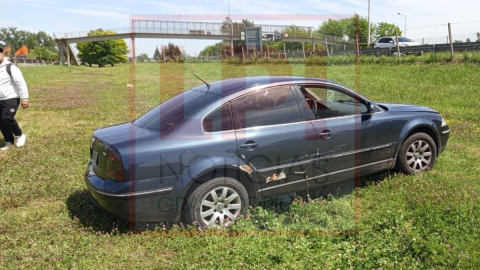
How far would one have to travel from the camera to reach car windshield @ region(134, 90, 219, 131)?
4.17 meters

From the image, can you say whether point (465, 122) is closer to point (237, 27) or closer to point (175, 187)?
point (175, 187)

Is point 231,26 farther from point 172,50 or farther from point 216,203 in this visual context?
point 216,203

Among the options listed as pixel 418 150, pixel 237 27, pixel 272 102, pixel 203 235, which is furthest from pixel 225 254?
pixel 237 27

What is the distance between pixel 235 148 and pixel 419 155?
3.12m

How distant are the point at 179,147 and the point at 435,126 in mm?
3967

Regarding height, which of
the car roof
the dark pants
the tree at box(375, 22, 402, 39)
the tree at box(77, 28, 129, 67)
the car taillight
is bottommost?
the car taillight

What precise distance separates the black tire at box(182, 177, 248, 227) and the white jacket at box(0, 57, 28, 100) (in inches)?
195

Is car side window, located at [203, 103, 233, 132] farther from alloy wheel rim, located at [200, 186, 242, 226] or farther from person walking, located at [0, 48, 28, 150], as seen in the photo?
person walking, located at [0, 48, 28, 150]

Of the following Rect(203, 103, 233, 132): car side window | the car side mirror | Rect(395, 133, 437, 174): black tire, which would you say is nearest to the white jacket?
Rect(203, 103, 233, 132): car side window

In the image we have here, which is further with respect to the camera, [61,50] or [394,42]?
[61,50]

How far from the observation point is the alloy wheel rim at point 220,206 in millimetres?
4016

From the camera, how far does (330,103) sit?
17.1ft

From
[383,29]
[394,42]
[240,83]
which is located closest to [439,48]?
[394,42]

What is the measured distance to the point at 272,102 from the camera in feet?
14.5
